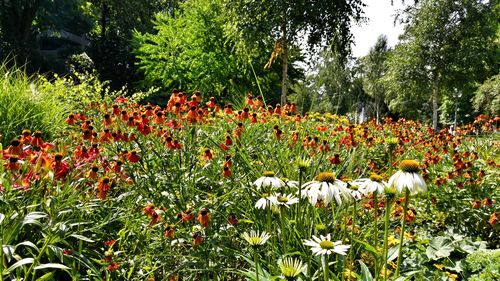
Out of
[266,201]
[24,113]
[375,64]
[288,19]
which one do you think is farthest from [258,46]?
[375,64]

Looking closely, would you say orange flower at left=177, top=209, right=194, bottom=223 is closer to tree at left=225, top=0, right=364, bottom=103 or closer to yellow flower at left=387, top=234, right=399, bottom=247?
yellow flower at left=387, top=234, right=399, bottom=247

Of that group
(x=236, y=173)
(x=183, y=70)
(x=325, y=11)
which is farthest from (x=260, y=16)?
(x=236, y=173)

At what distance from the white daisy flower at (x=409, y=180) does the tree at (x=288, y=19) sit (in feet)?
33.5

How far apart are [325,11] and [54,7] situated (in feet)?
52.3

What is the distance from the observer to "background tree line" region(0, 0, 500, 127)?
1145 centimetres

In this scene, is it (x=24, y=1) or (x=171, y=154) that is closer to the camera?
(x=171, y=154)

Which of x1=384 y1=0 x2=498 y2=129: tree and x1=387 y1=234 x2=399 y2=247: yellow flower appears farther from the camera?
x1=384 y1=0 x2=498 y2=129: tree

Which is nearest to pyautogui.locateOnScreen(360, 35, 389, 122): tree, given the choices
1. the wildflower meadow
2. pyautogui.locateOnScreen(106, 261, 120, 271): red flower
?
the wildflower meadow

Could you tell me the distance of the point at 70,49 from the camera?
27.1m

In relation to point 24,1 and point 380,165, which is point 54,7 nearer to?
point 24,1

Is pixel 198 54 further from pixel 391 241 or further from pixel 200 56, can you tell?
pixel 391 241

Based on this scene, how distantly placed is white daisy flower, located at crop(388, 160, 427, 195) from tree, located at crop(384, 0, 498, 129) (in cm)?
1842

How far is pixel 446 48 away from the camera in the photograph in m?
17.4

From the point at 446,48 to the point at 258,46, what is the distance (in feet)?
34.8
